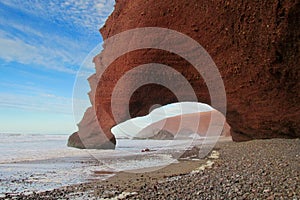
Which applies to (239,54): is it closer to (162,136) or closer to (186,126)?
(162,136)

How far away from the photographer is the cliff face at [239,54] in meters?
9.39

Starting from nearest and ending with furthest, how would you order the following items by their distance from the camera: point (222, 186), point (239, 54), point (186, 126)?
point (222, 186), point (239, 54), point (186, 126)

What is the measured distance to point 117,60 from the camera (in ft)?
42.1

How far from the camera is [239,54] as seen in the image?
10414 millimetres

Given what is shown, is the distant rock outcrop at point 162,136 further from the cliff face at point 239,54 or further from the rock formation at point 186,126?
the cliff face at point 239,54

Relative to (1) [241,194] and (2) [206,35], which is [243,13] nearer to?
(2) [206,35]

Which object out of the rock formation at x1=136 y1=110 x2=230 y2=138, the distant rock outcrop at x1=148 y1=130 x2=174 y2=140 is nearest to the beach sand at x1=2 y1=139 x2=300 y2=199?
the distant rock outcrop at x1=148 y1=130 x2=174 y2=140

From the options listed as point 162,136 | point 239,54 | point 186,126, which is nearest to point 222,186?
point 239,54

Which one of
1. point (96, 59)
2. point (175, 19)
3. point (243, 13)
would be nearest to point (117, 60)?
point (96, 59)

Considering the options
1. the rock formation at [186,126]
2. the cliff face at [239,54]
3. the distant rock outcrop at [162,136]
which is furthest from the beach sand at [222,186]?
the rock formation at [186,126]

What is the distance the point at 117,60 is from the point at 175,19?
3.20 m

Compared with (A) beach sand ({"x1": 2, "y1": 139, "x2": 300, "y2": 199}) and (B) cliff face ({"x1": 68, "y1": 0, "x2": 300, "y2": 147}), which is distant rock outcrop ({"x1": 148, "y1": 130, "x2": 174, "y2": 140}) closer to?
(B) cliff face ({"x1": 68, "y1": 0, "x2": 300, "y2": 147})

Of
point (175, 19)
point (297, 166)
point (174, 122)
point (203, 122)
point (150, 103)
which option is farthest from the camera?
point (174, 122)

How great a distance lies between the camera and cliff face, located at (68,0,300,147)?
30.8 ft
